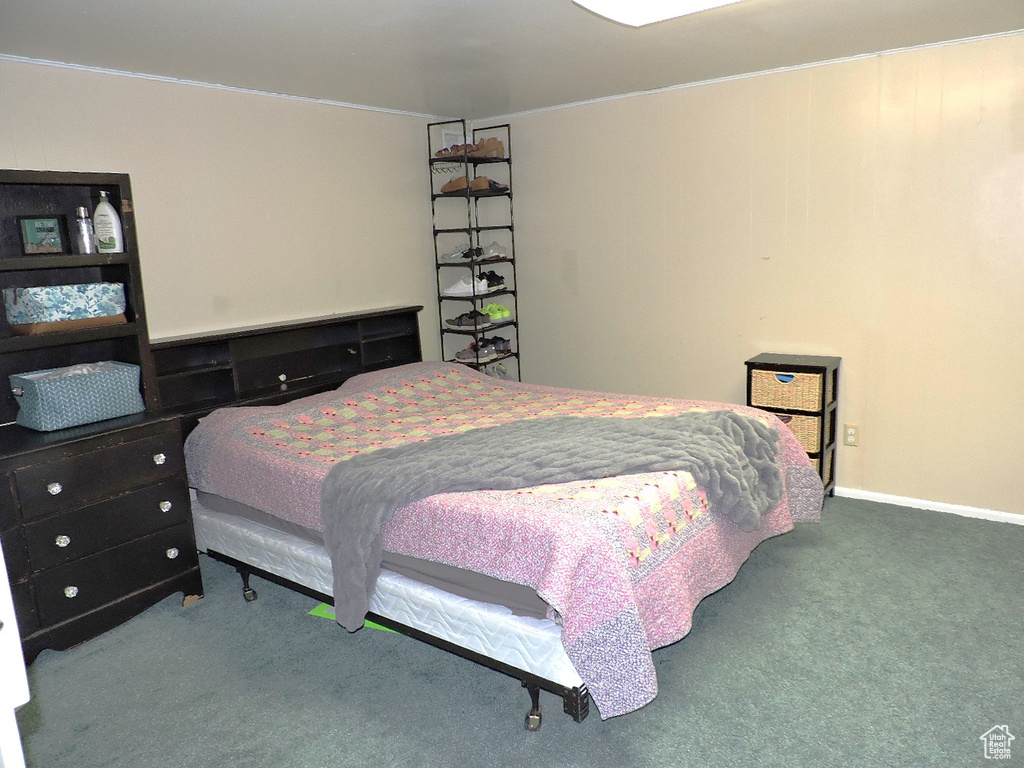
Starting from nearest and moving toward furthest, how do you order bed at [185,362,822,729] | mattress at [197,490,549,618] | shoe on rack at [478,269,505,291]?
bed at [185,362,822,729] < mattress at [197,490,549,618] < shoe on rack at [478,269,505,291]

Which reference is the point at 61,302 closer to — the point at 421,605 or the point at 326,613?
the point at 326,613

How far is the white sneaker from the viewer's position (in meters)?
4.73

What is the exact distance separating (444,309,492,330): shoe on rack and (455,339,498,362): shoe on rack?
4.4 inches

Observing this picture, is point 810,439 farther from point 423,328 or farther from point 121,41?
point 121,41

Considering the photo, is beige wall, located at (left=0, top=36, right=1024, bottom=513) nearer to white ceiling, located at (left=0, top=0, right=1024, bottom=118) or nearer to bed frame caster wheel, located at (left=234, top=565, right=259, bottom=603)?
white ceiling, located at (left=0, top=0, right=1024, bottom=118)

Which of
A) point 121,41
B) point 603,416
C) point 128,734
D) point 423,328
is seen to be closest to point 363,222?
point 423,328

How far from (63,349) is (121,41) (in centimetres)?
126

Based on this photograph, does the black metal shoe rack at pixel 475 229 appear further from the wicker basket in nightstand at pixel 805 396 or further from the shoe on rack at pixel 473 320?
the wicker basket in nightstand at pixel 805 396

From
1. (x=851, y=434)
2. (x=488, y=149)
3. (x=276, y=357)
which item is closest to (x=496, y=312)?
Answer: (x=488, y=149)

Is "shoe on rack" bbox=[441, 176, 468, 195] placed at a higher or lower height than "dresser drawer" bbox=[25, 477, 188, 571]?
Result: higher

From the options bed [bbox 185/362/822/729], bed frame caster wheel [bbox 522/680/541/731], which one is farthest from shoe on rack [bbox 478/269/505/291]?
bed frame caster wheel [bbox 522/680/541/731]

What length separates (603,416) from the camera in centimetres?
334

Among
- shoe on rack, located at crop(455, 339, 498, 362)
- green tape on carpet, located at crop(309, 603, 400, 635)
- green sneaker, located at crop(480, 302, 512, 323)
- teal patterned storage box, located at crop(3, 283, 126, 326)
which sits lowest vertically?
green tape on carpet, located at crop(309, 603, 400, 635)

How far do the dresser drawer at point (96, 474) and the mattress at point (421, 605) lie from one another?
39 centimetres
